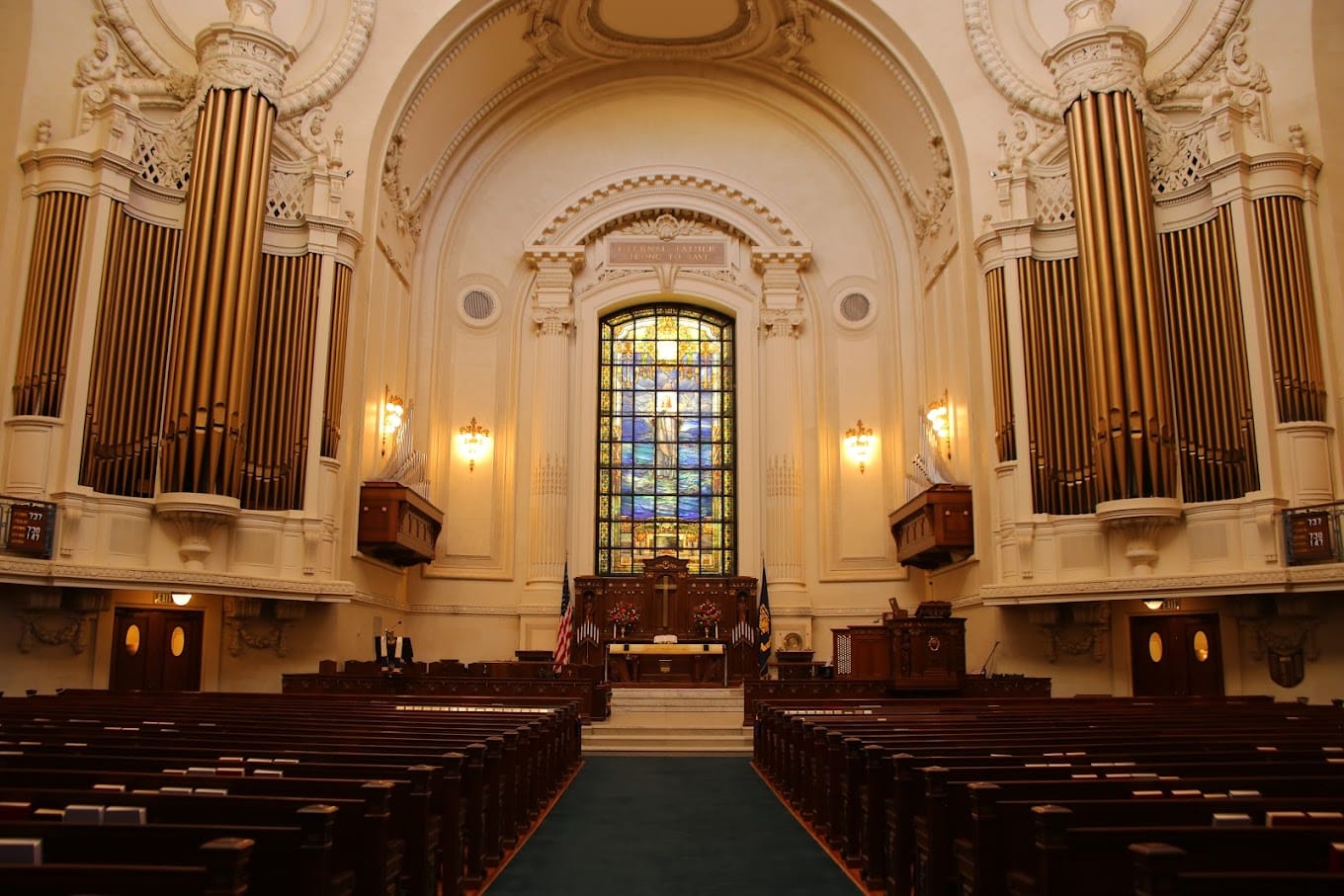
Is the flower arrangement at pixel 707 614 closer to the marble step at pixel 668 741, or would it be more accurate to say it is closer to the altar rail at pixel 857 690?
the altar rail at pixel 857 690

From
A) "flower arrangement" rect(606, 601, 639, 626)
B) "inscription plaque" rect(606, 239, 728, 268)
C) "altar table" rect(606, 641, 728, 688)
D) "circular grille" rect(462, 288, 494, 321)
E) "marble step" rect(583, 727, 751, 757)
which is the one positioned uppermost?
"inscription plaque" rect(606, 239, 728, 268)

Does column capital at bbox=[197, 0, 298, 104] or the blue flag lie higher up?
column capital at bbox=[197, 0, 298, 104]

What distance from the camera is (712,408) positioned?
22766 millimetres

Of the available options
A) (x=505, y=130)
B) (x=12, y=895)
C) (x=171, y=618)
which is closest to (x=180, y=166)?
(x=171, y=618)

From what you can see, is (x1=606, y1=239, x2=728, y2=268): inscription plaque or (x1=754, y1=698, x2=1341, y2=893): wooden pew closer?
(x1=754, y1=698, x2=1341, y2=893): wooden pew

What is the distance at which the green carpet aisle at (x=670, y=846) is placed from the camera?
602cm

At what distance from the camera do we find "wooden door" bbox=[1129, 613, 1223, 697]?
48.3ft

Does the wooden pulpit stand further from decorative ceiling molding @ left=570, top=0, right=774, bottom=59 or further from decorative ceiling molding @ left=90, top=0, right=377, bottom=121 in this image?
decorative ceiling molding @ left=570, top=0, right=774, bottom=59

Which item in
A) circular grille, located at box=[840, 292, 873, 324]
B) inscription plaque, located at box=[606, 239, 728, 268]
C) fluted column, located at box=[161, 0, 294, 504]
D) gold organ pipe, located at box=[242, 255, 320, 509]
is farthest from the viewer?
inscription plaque, located at box=[606, 239, 728, 268]

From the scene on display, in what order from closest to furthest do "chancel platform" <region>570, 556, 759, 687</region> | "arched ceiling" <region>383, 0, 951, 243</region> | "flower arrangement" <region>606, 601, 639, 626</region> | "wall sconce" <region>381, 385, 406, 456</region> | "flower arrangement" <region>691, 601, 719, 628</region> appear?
1. "wall sconce" <region>381, 385, 406, 456</region>
2. "arched ceiling" <region>383, 0, 951, 243</region>
3. "chancel platform" <region>570, 556, 759, 687</region>
4. "flower arrangement" <region>606, 601, 639, 626</region>
5. "flower arrangement" <region>691, 601, 719, 628</region>

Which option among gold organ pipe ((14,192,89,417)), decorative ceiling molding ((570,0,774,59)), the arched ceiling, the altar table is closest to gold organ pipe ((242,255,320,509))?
gold organ pipe ((14,192,89,417))

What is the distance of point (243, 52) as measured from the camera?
51.8 feet

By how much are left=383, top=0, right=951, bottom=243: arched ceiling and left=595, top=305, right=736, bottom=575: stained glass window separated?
479cm

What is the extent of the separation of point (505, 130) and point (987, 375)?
1137 centimetres
